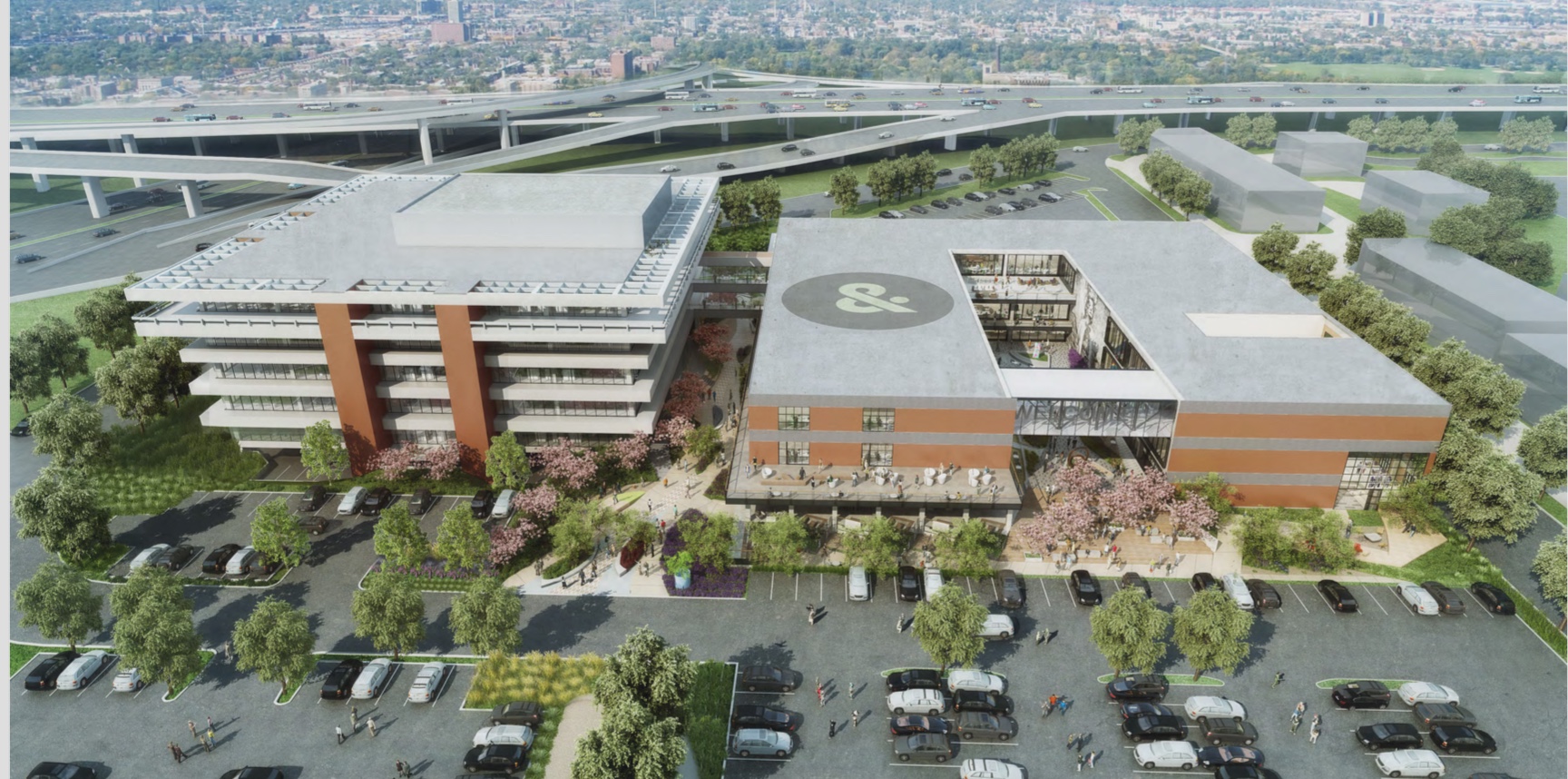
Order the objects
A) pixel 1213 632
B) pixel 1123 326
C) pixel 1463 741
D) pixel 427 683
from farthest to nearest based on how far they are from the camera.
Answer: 1. pixel 1123 326
2. pixel 427 683
3. pixel 1213 632
4. pixel 1463 741

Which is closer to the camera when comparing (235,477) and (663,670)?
(663,670)

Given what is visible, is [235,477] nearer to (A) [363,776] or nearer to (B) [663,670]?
(A) [363,776]

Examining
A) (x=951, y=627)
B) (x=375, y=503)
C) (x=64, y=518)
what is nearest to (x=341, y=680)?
(x=375, y=503)

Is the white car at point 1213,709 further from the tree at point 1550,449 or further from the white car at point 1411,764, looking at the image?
the tree at point 1550,449

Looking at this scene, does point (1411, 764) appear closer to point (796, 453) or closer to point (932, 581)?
point (932, 581)

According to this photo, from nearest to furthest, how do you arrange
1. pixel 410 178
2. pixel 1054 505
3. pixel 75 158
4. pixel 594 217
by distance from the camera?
pixel 1054 505 < pixel 594 217 < pixel 410 178 < pixel 75 158

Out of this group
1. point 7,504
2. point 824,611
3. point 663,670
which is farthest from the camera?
point 7,504

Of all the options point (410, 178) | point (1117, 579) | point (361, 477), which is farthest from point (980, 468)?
point (410, 178)
